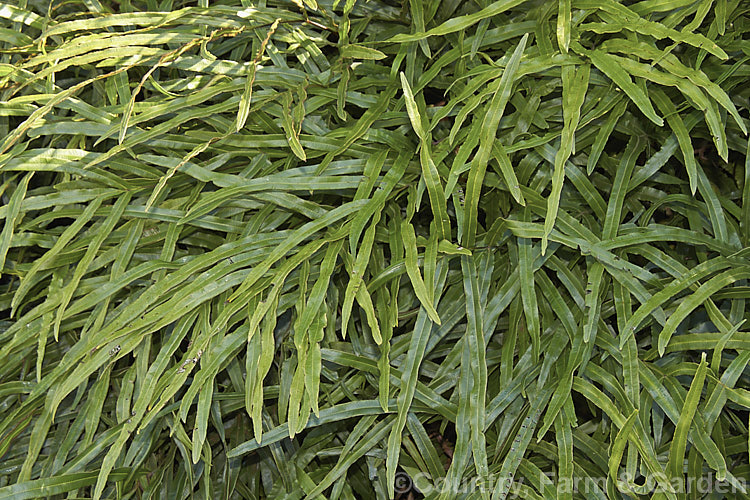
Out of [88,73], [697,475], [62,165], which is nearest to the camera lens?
[697,475]

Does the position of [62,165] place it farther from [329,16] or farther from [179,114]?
[329,16]

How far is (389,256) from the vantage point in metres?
0.77

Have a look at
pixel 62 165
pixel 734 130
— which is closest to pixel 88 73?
pixel 62 165

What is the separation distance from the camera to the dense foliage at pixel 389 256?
62cm

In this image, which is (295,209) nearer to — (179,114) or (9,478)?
(179,114)

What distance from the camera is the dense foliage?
0.62m

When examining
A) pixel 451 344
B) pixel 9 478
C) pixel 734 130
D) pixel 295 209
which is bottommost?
pixel 9 478

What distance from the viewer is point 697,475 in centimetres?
60

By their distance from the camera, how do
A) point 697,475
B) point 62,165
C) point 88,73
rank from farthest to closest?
point 88,73
point 62,165
point 697,475

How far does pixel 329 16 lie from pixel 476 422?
1.58ft

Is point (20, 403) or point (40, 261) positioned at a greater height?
point (40, 261)

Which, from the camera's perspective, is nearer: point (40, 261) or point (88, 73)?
point (40, 261)

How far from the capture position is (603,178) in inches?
28.4

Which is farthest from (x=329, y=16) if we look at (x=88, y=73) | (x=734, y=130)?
(x=734, y=130)
